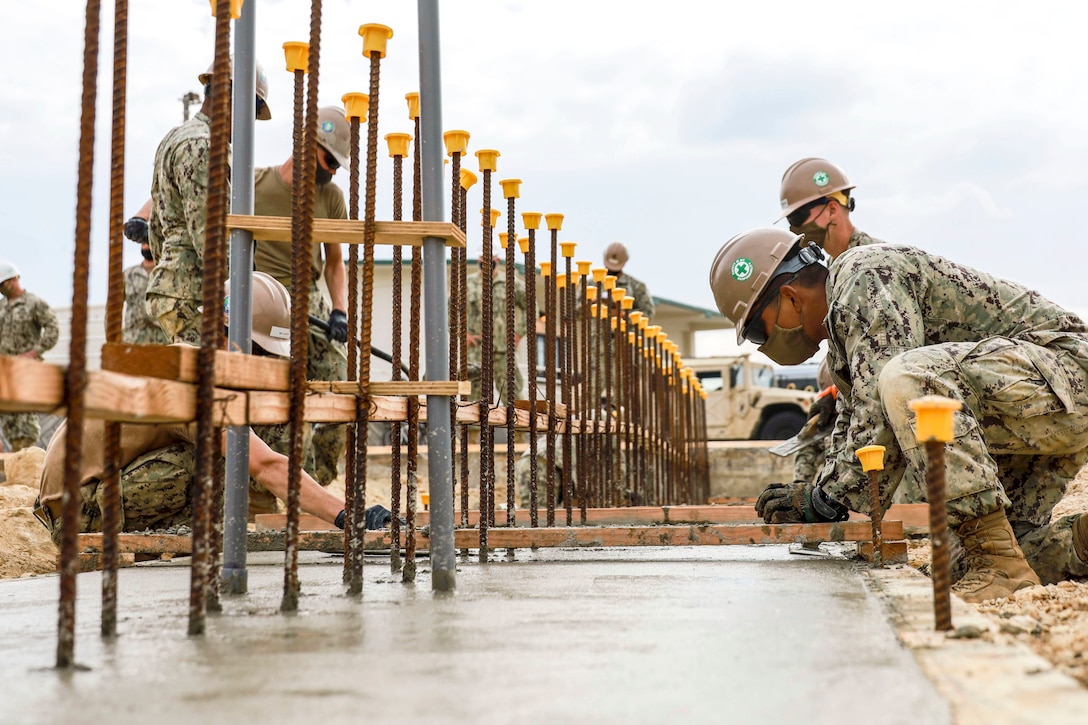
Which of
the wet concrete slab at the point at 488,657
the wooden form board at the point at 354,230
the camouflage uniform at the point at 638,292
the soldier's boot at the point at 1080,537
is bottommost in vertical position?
the wet concrete slab at the point at 488,657

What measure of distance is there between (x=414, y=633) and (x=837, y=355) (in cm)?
237

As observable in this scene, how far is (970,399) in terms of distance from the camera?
11.8ft

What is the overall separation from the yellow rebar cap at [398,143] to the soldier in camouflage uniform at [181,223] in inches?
55.2

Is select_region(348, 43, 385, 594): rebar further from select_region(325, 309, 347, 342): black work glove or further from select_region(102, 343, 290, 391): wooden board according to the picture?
select_region(325, 309, 347, 342): black work glove

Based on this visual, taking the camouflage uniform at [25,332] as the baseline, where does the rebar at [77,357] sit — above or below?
below

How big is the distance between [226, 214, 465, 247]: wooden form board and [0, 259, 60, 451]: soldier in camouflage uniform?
29.8ft

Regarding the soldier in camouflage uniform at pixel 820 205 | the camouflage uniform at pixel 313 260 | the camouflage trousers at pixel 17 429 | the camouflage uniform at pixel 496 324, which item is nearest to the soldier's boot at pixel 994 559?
the soldier in camouflage uniform at pixel 820 205

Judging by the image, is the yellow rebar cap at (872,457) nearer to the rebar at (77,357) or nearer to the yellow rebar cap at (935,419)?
the yellow rebar cap at (935,419)

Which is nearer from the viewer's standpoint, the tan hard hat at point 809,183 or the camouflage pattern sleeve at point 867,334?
the camouflage pattern sleeve at point 867,334

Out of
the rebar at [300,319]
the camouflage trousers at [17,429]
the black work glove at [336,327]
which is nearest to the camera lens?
the rebar at [300,319]

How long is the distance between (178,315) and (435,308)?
2487 mm

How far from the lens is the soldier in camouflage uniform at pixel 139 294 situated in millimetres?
7195

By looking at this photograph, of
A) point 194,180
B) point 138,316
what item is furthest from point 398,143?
point 138,316

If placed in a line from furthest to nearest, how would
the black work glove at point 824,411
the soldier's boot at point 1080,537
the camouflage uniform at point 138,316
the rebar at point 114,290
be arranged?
1. the camouflage uniform at point 138,316
2. the black work glove at point 824,411
3. the soldier's boot at point 1080,537
4. the rebar at point 114,290
